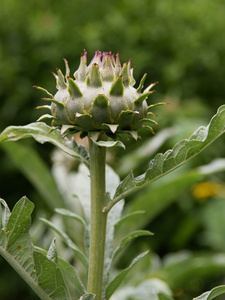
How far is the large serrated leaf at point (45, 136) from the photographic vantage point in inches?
25.2

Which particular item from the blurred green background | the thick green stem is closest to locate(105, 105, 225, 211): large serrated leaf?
the thick green stem

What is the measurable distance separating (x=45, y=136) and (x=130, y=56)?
6.76 feet

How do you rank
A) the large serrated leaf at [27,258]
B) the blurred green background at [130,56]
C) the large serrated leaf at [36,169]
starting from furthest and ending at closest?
the blurred green background at [130,56], the large serrated leaf at [36,169], the large serrated leaf at [27,258]

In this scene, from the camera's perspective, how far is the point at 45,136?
2.15ft

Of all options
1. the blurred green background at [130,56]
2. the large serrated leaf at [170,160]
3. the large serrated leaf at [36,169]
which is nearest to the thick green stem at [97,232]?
the large serrated leaf at [170,160]

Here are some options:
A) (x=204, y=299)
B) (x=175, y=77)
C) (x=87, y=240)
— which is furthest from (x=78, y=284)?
(x=175, y=77)

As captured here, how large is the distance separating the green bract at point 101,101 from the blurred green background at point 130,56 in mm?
1943

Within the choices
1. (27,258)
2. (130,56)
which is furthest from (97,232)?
(130,56)

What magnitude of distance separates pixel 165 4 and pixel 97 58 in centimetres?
225

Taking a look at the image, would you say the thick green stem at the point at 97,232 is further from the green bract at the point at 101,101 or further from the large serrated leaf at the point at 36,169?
the large serrated leaf at the point at 36,169

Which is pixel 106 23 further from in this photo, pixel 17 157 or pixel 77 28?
pixel 17 157

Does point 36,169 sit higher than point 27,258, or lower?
lower

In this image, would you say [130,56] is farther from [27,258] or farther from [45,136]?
[27,258]

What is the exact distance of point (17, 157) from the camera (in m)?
1.65
